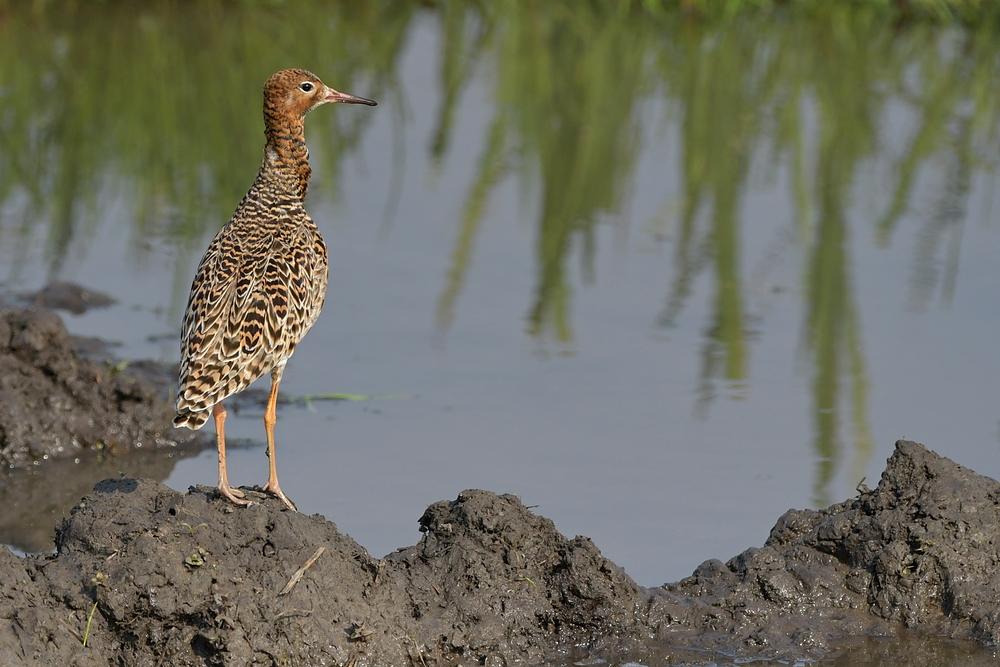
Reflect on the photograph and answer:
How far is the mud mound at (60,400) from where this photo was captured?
7.70 m

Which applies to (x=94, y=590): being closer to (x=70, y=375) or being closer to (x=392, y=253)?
(x=70, y=375)

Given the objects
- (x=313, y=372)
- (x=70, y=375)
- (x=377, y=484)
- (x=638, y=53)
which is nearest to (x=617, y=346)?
(x=313, y=372)

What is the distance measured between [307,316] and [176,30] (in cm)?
1179

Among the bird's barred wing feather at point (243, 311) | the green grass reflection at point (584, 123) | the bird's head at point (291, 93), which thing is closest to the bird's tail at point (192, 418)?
the bird's barred wing feather at point (243, 311)

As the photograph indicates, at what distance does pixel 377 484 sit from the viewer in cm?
725

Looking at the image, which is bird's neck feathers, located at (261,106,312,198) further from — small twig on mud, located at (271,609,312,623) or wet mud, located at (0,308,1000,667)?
small twig on mud, located at (271,609,312,623)

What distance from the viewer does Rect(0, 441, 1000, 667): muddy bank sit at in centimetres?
519

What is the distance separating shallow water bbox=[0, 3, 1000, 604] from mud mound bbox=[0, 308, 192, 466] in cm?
36

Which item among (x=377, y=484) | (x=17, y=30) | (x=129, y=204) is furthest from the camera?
(x=17, y=30)

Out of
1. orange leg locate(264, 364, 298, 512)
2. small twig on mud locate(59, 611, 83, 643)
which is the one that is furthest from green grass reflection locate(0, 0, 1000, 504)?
small twig on mud locate(59, 611, 83, 643)

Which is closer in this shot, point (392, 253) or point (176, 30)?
point (392, 253)

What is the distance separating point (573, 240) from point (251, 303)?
5475mm

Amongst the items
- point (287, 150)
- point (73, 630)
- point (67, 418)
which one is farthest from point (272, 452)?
point (67, 418)

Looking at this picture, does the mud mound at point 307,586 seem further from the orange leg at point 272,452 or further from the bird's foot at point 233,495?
the orange leg at point 272,452
